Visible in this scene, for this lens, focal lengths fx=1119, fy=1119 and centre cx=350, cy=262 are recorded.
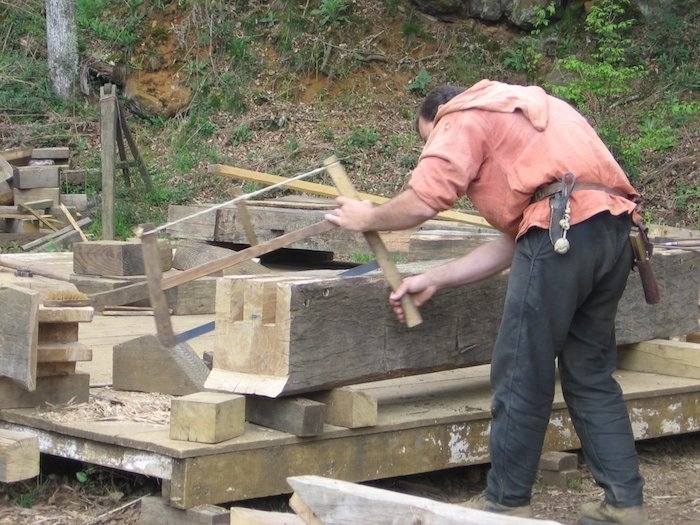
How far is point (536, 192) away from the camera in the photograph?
3834mm

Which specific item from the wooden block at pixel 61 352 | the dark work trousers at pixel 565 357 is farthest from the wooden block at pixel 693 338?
the wooden block at pixel 61 352

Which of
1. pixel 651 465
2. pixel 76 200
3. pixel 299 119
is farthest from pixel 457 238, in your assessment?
pixel 299 119

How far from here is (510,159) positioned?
151 inches

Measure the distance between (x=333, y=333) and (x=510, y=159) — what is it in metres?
0.94

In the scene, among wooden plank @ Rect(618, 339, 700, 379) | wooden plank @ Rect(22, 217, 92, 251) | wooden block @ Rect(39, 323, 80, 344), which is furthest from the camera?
wooden plank @ Rect(22, 217, 92, 251)

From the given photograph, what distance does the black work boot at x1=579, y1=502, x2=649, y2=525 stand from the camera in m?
4.00

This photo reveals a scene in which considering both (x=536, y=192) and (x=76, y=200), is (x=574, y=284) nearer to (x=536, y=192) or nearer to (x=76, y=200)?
(x=536, y=192)

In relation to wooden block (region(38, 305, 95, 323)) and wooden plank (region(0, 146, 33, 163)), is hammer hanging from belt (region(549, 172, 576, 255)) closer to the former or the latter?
→ wooden block (region(38, 305, 95, 323))

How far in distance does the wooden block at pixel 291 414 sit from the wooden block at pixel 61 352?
69 cm

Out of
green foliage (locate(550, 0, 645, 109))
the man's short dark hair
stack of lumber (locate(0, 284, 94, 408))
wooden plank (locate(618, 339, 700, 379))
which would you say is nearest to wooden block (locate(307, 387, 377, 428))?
stack of lumber (locate(0, 284, 94, 408))

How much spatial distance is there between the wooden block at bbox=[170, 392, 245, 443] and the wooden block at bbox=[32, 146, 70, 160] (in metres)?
10.3

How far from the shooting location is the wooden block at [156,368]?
468cm

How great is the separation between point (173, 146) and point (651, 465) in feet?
36.0

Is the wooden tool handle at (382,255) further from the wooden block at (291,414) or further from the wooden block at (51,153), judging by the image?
the wooden block at (51,153)
